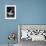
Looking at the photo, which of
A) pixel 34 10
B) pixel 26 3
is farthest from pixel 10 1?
pixel 34 10

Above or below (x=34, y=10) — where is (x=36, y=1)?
above

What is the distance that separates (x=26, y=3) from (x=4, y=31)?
1.00 m

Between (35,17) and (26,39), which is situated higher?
(35,17)

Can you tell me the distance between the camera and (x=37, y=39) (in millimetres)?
3434

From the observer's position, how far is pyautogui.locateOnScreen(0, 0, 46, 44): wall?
3.63 m

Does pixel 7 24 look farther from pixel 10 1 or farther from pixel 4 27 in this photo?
pixel 10 1

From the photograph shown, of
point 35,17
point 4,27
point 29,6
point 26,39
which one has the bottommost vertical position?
point 26,39

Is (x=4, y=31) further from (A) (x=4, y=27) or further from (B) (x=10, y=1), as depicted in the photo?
(B) (x=10, y=1)

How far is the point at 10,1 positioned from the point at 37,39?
1.29m

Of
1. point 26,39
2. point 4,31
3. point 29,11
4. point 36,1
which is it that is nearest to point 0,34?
point 4,31

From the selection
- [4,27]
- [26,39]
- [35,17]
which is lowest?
[26,39]

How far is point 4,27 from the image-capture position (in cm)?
363

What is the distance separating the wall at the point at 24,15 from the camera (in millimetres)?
3631

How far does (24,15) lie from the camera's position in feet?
11.9
